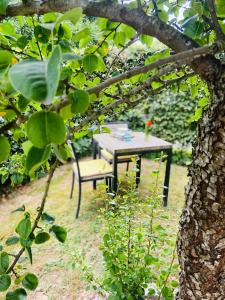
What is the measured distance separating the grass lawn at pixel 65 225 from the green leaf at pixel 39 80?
46.1 inches

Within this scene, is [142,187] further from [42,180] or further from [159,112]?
[159,112]

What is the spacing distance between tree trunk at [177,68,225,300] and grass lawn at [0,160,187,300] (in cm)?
46

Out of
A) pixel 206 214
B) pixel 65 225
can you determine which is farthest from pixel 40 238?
pixel 65 225

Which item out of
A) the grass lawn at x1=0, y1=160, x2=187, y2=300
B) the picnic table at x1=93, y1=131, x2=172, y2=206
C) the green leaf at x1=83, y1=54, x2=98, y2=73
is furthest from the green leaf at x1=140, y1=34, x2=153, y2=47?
the picnic table at x1=93, y1=131, x2=172, y2=206

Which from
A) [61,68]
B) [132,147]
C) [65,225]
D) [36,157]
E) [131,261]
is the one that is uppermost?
[61,68]

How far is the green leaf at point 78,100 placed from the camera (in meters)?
0.36

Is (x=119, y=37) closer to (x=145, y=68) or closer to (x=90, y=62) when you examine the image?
(x=90, y=62)

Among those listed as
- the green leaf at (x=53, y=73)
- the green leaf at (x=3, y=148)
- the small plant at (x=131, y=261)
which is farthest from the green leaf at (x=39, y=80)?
the small plant at (x=131, y=261)

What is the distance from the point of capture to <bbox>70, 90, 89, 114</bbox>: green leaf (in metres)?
0.36

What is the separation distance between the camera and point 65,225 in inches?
117

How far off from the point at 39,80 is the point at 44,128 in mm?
57

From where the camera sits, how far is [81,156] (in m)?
5.27

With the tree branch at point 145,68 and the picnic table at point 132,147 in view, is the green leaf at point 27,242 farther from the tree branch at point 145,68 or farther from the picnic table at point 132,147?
the picnic table at point 132,147

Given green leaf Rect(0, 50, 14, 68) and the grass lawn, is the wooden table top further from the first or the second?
green leaf Rect(0, 50, 14, 68)
